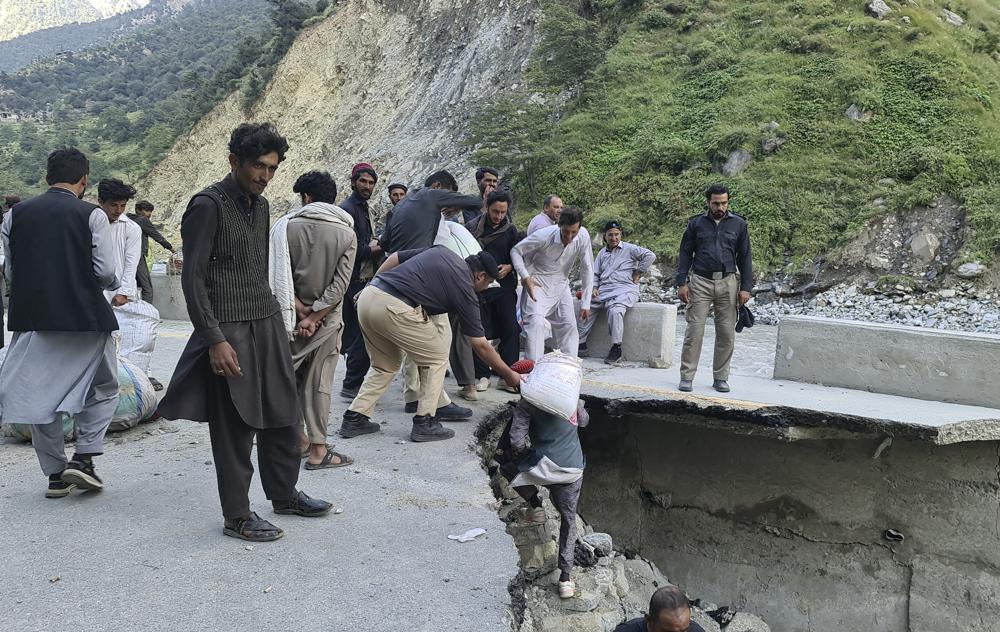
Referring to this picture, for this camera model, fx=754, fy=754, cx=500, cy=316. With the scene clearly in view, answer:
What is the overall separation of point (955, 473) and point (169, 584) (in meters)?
5.55

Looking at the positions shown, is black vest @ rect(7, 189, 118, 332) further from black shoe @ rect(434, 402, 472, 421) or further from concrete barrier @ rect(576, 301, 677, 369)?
concrete barrier @ rect(576, 301, 677, 369)

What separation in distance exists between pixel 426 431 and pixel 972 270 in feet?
33.7

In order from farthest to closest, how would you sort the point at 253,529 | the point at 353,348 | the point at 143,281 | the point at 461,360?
1. the point at 143,281
2. the point at 461,360
3. the point at 353,348
4. the point at 253,529

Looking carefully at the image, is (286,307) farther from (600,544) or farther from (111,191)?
(600,544)

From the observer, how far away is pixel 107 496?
4020 millimetres

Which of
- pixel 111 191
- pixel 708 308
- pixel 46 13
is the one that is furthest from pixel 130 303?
pixel 46 13

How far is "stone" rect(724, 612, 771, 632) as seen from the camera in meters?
6.36

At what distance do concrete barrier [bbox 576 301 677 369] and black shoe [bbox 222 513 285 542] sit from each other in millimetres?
5190

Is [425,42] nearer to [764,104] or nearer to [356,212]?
[764,104]

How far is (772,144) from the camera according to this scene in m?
15.6

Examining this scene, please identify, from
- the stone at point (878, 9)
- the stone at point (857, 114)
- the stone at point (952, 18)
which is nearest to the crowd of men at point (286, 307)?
the stone at point (857, 114)

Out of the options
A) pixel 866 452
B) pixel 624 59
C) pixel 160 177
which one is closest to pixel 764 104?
pixel 624 59

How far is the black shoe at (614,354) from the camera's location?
7.99m

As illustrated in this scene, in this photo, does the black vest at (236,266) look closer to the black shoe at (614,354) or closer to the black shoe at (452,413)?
the black shoe at (452,413)
